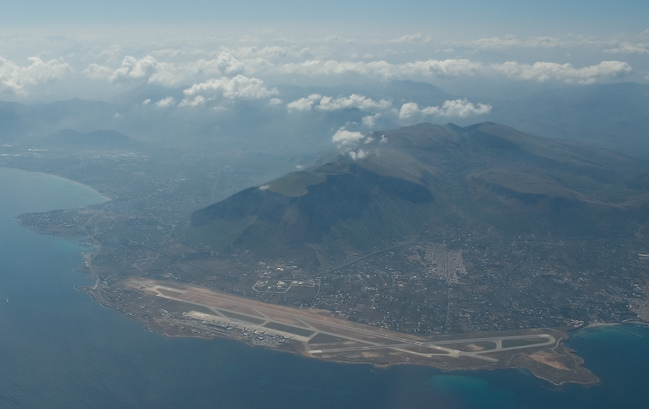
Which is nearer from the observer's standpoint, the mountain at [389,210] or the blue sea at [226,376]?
the blue sea at [226,376]

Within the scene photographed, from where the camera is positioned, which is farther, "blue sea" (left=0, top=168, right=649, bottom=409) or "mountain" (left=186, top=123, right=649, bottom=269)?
"mountain" (left=186, top=123, right=649, bottom=269)

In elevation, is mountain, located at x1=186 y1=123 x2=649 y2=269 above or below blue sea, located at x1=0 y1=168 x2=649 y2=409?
above

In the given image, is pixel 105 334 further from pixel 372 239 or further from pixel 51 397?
pixel 372 239

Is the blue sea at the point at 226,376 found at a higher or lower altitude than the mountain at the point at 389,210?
lower

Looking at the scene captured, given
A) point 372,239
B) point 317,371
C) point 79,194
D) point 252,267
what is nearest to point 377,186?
point 372,239
